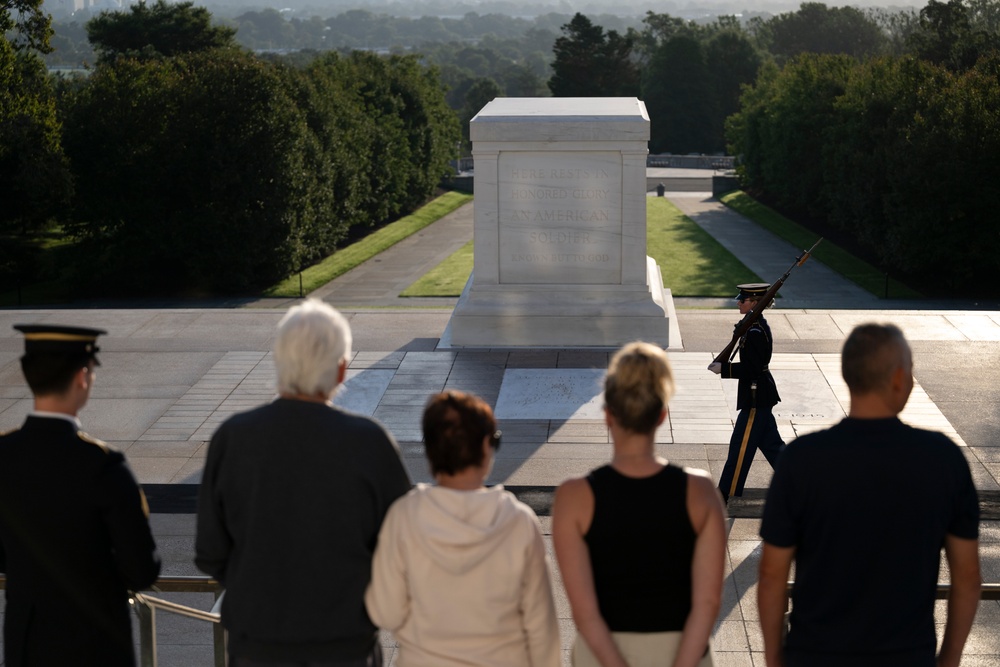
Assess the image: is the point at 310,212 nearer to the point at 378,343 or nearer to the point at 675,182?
the point at 378,343

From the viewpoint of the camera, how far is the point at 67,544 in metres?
3.38

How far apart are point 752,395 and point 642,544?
4847 millimetres

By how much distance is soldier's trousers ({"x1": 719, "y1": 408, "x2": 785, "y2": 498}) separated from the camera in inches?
314

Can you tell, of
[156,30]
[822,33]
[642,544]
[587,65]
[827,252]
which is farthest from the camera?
[822,33]

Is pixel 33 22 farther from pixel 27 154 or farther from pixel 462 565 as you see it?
pixel 462 565

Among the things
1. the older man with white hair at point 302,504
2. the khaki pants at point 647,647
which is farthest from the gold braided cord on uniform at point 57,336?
the khaki pants at point 647,647

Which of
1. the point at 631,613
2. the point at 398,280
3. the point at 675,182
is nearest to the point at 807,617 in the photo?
the point at 631,613

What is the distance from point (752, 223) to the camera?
149 feet

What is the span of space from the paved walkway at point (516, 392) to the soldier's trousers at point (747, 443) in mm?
175

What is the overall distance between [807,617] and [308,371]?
61.6 inches

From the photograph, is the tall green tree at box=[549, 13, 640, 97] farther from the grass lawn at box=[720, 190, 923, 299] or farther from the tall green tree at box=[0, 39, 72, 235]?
the tall green tree at box=[0, 39, 72, 235]

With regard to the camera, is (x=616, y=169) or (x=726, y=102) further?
(x=726, y=102)

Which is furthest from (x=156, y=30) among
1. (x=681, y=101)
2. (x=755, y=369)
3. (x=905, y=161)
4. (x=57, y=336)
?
(x=57, y=336)

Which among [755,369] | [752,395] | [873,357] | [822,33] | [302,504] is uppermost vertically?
[822,33]
